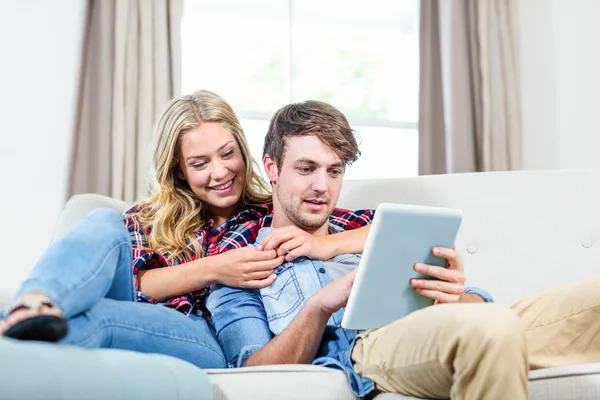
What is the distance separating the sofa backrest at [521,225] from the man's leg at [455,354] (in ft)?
2.55

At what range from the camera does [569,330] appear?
4.86 ft

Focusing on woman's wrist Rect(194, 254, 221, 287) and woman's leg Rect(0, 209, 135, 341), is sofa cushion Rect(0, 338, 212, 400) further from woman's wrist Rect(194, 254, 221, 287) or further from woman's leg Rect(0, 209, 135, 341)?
woman's wrist Rect(194, 254, 221, 287)

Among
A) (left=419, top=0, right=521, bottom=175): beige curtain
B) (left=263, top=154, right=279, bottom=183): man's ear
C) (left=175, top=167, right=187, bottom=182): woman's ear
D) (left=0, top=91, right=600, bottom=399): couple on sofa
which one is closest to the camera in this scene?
(left=0, top=91, right=600, bottom=399): couple on sofa

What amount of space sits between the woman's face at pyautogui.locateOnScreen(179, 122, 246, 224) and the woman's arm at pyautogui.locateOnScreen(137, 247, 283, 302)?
307 mm

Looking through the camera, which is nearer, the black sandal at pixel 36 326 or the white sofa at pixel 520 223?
the black sandal at pixel 36 326

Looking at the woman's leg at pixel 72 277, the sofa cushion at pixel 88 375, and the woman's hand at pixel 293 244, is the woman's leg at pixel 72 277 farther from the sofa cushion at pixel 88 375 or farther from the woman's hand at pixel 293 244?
the woman's hand at pixel 293 244

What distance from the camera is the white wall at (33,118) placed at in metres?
3.34

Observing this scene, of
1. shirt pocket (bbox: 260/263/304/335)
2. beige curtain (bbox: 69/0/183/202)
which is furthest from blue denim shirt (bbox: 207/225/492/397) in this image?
beige curtain (bbox: 69/0/183/202)

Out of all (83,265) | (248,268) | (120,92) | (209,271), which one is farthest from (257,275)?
(120,92)

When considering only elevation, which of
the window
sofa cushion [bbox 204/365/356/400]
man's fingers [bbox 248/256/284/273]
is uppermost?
the window

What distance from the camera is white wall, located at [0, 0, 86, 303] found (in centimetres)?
334

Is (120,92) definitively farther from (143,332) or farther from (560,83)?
(560,83)

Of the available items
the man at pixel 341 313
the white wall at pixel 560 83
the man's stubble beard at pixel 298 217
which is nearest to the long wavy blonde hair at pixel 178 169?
the man at pixel 341 313

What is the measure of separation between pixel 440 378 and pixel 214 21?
2945 millimetres
